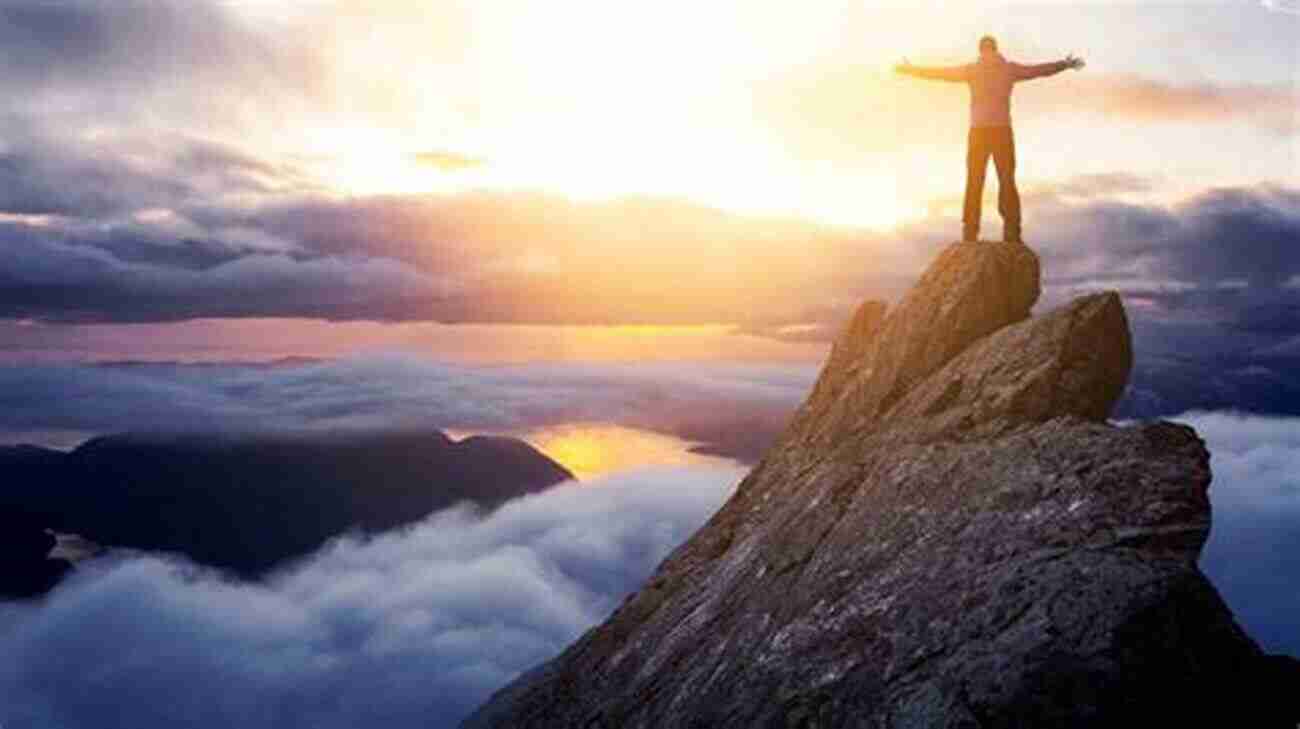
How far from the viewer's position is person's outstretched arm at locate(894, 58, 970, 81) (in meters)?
39.0

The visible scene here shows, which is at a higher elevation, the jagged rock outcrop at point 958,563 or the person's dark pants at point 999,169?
the person's dark pants at point 999,169

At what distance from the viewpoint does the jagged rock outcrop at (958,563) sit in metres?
22.9

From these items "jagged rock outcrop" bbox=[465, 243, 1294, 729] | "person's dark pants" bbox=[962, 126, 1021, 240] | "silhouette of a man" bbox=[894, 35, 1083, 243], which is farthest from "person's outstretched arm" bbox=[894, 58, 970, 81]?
"jagged rock outcrop" bbox=[465, 243, 1294, 729]

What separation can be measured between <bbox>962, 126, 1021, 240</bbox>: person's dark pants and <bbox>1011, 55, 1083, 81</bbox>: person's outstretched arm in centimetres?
171

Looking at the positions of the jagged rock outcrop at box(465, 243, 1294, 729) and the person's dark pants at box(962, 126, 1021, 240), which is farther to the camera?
the person's dark pants at box(962, 126, 1021, 240)

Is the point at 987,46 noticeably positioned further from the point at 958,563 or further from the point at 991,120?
the point at 958,563

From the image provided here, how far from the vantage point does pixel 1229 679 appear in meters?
23.8

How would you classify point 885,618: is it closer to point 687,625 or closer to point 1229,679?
point 1229,679

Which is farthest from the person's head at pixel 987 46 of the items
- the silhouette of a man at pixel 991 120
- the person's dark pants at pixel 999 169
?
the person's dark pants at pixel 999 169

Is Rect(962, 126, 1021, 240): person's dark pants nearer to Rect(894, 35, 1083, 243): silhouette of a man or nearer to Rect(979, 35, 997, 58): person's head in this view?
Rect(894, 35, 1083, 243): silhouette of a man

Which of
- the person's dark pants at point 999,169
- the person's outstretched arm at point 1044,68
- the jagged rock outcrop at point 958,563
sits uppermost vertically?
the person's outstretched arm at point 1044,68

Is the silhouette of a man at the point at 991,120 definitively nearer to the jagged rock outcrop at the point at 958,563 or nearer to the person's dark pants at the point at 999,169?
the person's dark pants at the point at 999,169

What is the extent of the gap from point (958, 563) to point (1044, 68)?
58.4 feet

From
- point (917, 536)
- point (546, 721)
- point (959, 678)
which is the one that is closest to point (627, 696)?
point (546, 721)
